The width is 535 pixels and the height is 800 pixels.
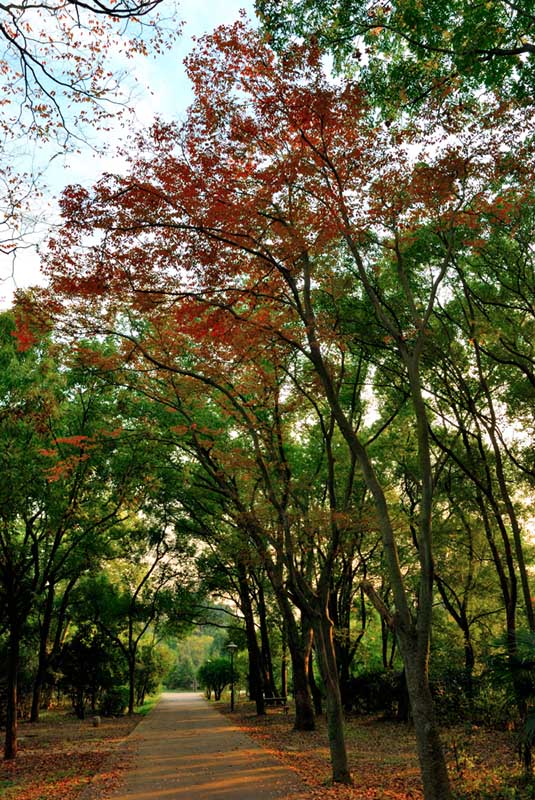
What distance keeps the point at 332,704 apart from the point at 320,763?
96.1 inches

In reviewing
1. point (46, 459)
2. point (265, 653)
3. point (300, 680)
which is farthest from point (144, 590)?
point (46, 459)

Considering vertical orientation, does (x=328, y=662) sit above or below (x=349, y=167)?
below

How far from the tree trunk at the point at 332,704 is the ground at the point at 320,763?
0.28 m

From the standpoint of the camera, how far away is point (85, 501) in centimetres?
1323

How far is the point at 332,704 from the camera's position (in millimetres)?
8820

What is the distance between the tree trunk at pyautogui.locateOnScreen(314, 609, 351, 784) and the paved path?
2.10 ft

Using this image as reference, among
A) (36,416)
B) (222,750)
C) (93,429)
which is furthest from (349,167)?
(222,750)

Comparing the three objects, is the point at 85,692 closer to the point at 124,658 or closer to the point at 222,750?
the point at 124,658

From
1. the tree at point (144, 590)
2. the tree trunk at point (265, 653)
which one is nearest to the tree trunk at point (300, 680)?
the tree trunk at point (265, 653)

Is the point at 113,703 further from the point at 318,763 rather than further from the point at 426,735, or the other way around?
the point at 426,735

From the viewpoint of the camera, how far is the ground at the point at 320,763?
26.1ft

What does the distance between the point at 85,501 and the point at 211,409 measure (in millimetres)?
3919

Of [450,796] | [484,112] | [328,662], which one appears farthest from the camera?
[328,662]

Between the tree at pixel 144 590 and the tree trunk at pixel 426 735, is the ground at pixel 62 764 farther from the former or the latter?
the tree at pixel 144 590
